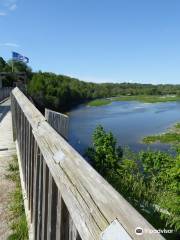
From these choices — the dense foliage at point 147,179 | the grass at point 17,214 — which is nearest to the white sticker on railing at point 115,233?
the grass at point 17,214

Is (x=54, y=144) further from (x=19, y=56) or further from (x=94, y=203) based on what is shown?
(x=19, y=56)

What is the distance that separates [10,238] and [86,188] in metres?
2.46

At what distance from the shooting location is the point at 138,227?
1.04m

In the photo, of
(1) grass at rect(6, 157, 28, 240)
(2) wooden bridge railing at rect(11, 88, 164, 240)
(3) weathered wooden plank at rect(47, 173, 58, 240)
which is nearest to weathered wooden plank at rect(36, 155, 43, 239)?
(2) wooden bridge railing at rect(11, 88, 164, 240)

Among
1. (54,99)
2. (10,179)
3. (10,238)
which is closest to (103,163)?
(10,179)

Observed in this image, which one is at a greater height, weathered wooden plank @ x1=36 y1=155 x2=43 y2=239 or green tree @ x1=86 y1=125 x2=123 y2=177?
weathered wooden plank @ x1=36 y1=155 x2=43 y2=239

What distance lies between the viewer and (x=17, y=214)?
430cm

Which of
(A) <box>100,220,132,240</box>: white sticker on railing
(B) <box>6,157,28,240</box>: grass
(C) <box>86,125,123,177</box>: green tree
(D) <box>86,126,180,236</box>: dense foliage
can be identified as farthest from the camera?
(C) <box>86,125,123,177</box>: green tree

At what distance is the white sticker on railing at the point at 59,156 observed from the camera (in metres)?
2.04

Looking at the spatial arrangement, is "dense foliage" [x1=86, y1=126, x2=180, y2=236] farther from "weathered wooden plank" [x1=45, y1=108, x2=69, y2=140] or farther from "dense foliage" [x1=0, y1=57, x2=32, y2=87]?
"dense foliage" [x1=0, y1=57, x2=32, y2=87]

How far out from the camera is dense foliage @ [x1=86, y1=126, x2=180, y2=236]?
800 cm

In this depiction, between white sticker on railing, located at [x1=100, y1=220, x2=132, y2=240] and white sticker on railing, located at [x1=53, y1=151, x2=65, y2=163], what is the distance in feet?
2.87

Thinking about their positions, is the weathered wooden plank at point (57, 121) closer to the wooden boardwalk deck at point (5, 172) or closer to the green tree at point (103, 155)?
the wooden boardwalk deck at point (5, 172)

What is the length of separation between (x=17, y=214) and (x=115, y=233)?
338 cm
